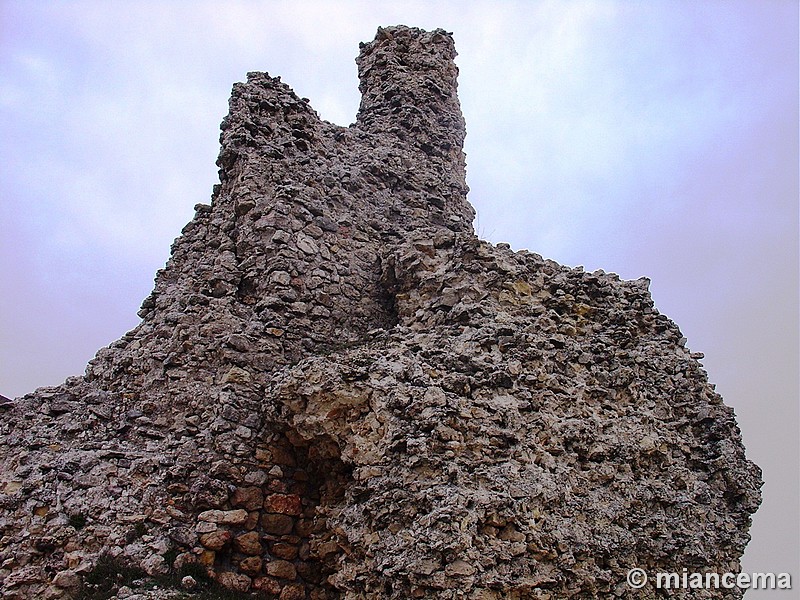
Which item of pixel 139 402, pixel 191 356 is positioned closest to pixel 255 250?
pixel 191 356

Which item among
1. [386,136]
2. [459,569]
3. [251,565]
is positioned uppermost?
[386,136]

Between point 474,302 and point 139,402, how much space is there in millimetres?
4015

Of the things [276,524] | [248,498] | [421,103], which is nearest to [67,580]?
[248,498]

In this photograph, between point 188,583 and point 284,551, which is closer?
point 188,583

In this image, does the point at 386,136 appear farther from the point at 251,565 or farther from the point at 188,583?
the point at 188,583

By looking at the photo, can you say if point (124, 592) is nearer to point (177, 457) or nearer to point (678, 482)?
point (177, 457)

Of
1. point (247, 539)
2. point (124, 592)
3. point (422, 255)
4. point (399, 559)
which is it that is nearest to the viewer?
point (399, 559)

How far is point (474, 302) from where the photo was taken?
7992mm

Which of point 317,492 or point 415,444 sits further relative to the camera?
point 317,492

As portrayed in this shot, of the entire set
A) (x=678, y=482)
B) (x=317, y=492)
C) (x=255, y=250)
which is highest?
(x=255, y=250)

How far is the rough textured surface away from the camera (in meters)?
6.01

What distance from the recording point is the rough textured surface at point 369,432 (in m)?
6.01

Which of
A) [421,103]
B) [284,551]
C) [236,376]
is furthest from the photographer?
[421,103]

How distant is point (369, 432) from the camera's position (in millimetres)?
6594
